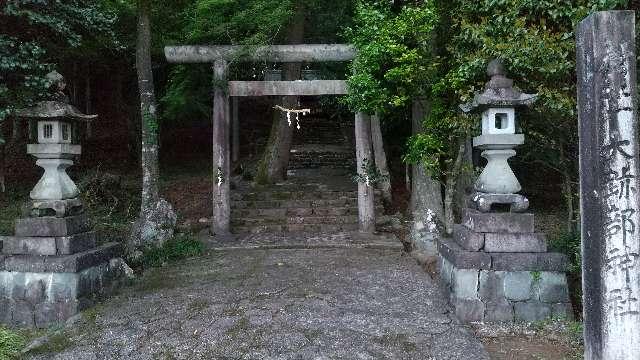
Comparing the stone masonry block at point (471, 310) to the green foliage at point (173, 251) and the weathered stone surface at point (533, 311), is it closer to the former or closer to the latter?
the weathered stone surface at point (533, 311)

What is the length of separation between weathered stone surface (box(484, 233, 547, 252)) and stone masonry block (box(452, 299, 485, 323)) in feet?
2.06

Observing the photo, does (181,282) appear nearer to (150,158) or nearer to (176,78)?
(150,158)

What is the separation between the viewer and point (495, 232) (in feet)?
17.1

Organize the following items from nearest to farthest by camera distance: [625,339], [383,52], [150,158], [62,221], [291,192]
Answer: [625,339] < [62,221] < [383,52] < [150,158] < [291,192]

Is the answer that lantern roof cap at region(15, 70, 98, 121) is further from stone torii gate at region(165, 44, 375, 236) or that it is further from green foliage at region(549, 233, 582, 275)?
green foliage at region(549, 233, 582, 275)

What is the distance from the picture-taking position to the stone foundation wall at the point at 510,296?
5098 mm

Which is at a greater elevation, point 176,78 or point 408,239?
point 176,78

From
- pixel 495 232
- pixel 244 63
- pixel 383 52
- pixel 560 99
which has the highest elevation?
pixel 244 63

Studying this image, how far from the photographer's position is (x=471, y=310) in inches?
204

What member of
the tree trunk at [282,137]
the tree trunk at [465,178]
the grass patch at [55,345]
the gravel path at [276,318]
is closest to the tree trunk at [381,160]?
the tree trunk at [282,137]

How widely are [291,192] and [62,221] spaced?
286 inches

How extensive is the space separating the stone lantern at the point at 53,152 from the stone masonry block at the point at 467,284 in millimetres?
4805

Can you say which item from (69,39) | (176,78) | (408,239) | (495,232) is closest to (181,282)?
(69,39)

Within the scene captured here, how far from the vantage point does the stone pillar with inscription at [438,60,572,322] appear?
510 cm
